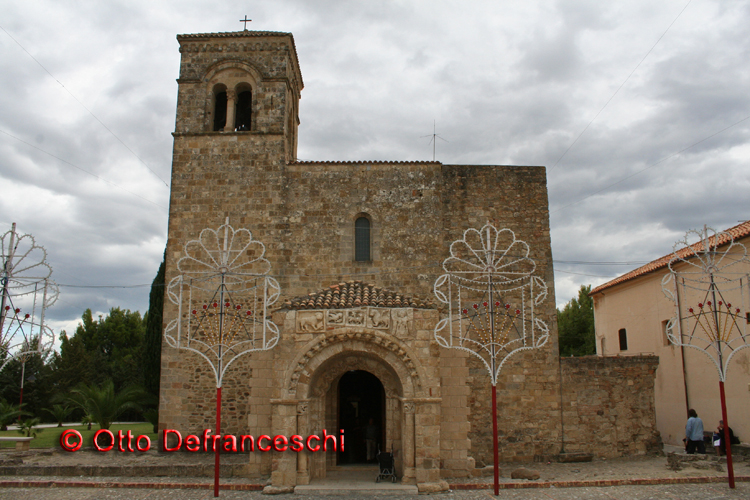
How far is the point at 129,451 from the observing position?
1620 centimetres

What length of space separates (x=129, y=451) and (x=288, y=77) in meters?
13.6

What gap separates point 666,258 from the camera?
21.4 meters

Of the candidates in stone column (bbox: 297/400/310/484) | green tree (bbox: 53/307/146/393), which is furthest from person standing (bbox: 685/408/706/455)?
green tree (bbox: 53/307/146/393)

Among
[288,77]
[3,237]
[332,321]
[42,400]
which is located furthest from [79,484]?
[42,400]

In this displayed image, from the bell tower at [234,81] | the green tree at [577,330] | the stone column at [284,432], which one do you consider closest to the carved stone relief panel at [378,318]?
the stone column at [284,432]

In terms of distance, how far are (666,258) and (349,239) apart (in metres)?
13.3

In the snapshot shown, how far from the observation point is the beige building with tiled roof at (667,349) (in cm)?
1652

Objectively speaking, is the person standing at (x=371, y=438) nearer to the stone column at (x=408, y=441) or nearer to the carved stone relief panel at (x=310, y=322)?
the stone column at (x=408, y=441)

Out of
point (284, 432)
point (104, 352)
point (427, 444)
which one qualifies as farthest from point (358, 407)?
point (104, 352)

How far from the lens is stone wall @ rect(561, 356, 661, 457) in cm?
1683

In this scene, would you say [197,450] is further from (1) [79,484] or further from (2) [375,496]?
(2) [375,496]

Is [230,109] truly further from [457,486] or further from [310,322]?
[457,486]

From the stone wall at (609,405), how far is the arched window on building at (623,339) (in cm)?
732

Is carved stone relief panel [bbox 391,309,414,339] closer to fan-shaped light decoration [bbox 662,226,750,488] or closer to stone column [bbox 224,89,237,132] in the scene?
fan-shaped light decoration [bbox 662,226,750,488]
